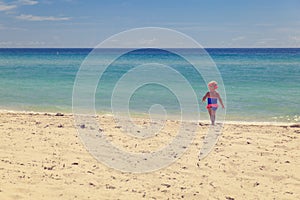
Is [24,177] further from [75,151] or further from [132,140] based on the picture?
[132,140]

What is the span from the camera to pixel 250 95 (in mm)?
18375

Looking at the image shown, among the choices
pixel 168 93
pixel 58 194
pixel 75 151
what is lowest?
pixel 58 194

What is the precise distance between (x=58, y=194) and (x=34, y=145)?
2.57 meters

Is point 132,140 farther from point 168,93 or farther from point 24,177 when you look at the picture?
point 168,93

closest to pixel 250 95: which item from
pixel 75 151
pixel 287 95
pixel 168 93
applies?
Answer: pixel 287 95

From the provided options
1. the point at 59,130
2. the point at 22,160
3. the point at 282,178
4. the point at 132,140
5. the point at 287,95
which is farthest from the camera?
the point at 287,95

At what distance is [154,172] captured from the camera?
6.12 metres

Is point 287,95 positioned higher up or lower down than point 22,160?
higher up

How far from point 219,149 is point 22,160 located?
140 inches

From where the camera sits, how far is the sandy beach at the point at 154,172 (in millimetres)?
5227

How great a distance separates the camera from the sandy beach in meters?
5.23

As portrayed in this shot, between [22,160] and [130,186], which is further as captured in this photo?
[22,160]

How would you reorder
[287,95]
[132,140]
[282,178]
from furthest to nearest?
[287,95] → [132,140] → [282,178]

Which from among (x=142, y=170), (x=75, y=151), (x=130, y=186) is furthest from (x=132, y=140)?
(x=130, y=186)
